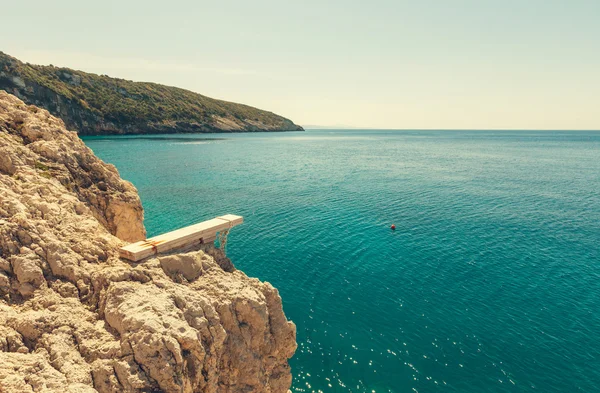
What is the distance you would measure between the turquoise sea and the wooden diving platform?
40.7ft

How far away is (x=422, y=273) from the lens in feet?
114

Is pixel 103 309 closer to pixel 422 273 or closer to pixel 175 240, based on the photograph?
pixel 175 240

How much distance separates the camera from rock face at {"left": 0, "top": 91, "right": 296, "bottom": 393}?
31.9ft

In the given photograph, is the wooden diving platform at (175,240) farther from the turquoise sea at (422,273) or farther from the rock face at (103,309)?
the turquoise sea at (422,273)

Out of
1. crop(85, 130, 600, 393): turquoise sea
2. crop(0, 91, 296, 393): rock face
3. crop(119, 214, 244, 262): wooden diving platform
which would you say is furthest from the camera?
crop(85, 130, 600, 393): turquoise sea

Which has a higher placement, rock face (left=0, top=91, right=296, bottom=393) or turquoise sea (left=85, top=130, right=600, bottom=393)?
rock face (left=0, top=91, right=296, bottom=393)

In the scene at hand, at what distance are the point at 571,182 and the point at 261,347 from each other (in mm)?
95940

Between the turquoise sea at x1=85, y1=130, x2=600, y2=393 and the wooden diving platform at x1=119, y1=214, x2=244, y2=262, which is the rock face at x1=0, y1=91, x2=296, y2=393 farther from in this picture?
the turquoise sea at x1=85, y1=130, x2=600, y2=393

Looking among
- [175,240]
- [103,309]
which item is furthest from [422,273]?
[103,309]

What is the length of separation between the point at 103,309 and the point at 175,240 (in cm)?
386

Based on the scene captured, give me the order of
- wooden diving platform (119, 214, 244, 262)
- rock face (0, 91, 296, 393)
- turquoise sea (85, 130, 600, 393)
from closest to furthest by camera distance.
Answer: rock face (0, 91, 296, 393)
wooden diving platform (119, 214, 244, 262)
turquoise sea (85, 130, 600, 393)

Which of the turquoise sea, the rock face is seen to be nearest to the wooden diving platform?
the rock face

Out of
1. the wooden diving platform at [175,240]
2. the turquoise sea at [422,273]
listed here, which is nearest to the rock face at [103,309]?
the wooden diving platform at [175,240]

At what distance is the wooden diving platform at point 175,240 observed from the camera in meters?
13.3
